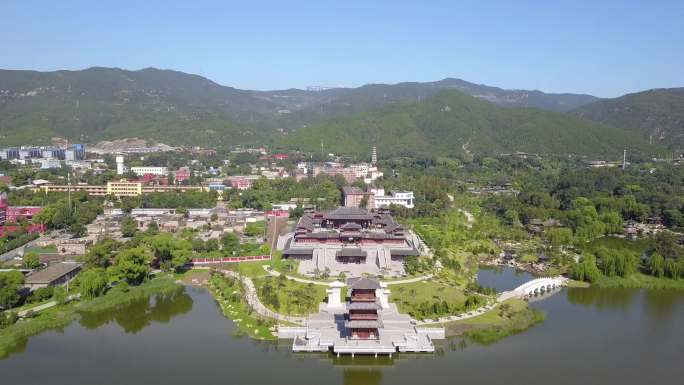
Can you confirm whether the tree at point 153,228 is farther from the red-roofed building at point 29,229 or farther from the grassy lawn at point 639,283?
the grassy lawn at point 639,283

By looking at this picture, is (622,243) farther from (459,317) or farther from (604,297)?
(459,317)

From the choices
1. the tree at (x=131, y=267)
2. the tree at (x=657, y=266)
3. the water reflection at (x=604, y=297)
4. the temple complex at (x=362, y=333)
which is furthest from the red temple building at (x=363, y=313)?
the tree at (x=657, y=266)

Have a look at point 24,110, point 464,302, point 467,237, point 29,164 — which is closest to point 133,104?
point 24,110

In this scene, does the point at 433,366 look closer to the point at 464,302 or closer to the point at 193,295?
the point at 464,302

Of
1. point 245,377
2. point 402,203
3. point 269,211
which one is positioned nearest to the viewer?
point 245,377

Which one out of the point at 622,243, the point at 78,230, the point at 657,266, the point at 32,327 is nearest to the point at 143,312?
the point at 32,327

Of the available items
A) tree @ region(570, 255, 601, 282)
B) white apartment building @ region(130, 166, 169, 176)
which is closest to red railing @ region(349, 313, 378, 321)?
tree @ region(570, 255, 601, 282)

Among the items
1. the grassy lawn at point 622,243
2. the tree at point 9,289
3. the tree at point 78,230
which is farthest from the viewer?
the grassy lawn at point 622,243
